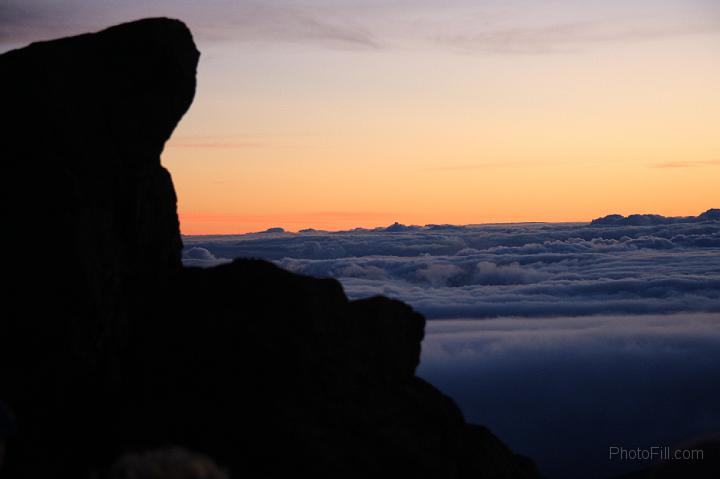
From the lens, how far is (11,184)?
16.8 meters

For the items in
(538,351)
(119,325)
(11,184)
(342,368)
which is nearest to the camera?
(11,184)

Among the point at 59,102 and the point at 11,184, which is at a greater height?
the point at 59,102

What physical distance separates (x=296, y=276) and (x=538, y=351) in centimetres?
12318

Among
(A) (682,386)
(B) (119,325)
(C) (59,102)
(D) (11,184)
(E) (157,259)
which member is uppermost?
(C) (59,102)

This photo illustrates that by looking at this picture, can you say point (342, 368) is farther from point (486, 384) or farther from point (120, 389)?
point (486, 384)

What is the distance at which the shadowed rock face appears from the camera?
52.5 feet

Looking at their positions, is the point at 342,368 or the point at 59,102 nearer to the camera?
the point at 59,102

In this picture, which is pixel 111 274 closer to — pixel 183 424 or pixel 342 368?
pixel 183 424

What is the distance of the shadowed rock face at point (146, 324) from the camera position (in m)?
16.0

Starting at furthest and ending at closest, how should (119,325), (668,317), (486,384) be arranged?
(668,317)
(486,384)
(119,325)

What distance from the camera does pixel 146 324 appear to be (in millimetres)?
18531

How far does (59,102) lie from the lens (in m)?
18.0

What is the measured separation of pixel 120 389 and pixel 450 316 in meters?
171

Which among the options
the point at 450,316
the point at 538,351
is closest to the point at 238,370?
the point at 538,351
